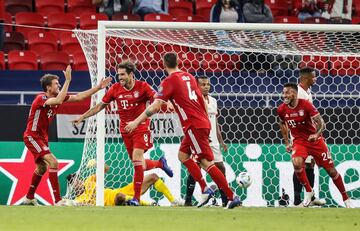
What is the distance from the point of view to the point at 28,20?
20.8 m

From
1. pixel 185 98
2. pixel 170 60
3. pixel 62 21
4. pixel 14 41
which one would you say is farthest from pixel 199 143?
pixel 62 21

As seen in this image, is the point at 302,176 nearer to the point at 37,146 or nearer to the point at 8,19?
the point at 37,146

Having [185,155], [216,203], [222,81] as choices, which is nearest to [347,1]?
[222,81]

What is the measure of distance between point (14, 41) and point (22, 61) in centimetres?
106

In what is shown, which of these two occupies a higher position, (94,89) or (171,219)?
(94,89)

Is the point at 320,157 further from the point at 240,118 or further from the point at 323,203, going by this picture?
the point at 240,118

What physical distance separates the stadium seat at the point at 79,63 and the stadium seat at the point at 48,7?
2339 millimetres

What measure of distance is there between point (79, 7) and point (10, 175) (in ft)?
20.7

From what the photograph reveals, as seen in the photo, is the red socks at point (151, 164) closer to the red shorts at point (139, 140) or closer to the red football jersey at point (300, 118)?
the red shorts at point (139, 140)

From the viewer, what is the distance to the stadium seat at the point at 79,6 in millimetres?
21694

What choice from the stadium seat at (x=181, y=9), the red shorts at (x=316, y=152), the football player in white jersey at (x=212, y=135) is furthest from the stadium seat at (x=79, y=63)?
the red shorts at (x=316, y=152)

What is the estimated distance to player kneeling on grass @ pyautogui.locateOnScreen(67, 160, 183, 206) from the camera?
14664 millimetres

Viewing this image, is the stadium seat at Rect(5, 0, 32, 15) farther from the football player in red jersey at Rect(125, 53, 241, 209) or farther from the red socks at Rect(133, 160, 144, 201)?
the football player in red jersey at Rect(125, 53, 241, 209)

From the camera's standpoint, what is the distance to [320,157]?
14.5 meters
